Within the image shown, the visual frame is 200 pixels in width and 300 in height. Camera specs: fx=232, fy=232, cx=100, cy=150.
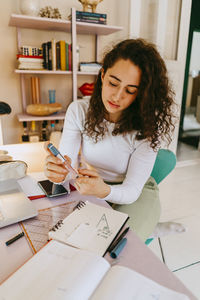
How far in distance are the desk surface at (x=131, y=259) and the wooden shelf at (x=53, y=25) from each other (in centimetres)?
176

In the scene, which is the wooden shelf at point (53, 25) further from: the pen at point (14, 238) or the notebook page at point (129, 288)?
the notebook page at point (129, 288)

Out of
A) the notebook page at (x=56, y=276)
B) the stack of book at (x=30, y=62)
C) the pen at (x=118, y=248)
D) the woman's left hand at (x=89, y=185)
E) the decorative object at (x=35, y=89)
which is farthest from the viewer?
the decorative object at (x=35, y=89)

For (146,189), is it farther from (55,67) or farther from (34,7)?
(34,7)

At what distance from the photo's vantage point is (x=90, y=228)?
0.65 meters

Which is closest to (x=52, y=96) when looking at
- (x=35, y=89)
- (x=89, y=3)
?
(x=35, y=89)

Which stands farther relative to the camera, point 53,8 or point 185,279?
point 53,8

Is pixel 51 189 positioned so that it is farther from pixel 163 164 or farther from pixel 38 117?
pixel 38 117

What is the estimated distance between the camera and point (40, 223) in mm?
684

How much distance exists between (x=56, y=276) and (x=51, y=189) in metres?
0.42

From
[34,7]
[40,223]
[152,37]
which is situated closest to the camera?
[40,223]

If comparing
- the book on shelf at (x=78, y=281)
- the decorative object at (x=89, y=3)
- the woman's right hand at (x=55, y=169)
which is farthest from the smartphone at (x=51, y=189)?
the decorative object at (x=89, y=3)

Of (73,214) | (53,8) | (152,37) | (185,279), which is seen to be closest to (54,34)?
(53,8)

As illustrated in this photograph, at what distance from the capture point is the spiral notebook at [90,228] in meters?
0.59

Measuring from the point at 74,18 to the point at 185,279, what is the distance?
2077 mm
